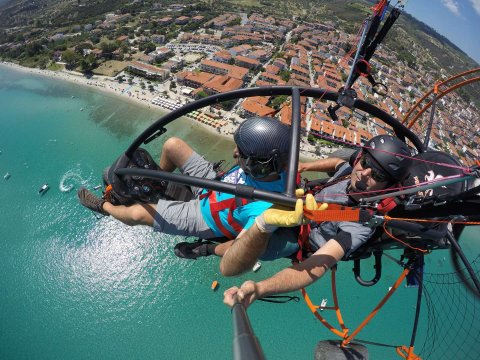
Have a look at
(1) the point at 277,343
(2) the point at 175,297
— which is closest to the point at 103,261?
(2) the point at 175,297

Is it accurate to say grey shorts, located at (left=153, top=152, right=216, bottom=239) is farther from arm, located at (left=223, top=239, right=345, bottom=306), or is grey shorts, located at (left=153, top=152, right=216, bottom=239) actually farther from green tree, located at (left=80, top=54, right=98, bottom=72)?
green tree, located at (left=80, top=54, right=98, bottom=72)

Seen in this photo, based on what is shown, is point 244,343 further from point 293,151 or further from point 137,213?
point 137,213

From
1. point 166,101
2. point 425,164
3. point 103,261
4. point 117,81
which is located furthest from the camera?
point 117,81

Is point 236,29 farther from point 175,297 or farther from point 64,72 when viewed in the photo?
point 175,297

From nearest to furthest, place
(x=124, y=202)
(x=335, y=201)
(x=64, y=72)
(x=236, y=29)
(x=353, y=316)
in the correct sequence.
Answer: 1. (x=335, y=201)
2. (x=124, y=202)
3. (x=353, y=316)
4. (x=64, y=72)
5. (x=236, y=29)

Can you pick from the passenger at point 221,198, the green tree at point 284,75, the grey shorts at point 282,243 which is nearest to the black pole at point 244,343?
the passenger at point 221,198

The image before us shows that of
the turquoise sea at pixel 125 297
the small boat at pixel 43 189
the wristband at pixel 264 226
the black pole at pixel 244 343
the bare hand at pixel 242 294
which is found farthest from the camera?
the small boat at pixel 43 189

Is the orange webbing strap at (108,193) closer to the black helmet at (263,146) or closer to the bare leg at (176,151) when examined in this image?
the bare leg at (176,151)

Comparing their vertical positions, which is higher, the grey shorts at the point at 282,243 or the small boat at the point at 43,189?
the grey shorts at the point at 282,243
